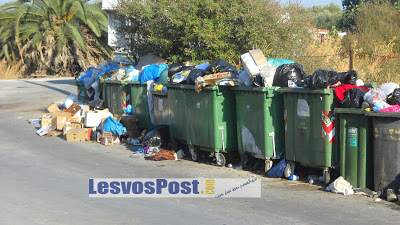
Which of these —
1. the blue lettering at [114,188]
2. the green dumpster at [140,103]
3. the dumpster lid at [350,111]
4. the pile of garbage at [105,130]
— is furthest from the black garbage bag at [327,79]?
the green dumpster at [140,103]

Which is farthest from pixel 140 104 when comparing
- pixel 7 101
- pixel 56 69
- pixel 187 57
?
pixel 56 69

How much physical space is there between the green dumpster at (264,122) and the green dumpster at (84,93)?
339 inches

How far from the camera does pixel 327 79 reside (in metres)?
7.04

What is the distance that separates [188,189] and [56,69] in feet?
96.6

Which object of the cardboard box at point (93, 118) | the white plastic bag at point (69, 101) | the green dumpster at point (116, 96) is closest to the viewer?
the cardboard box at point (93, 118)

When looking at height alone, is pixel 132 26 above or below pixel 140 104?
above

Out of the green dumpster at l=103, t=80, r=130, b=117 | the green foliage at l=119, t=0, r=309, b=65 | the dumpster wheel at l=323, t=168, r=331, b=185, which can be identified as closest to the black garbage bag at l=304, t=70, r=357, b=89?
the dumpster wheel at l=323, t=168, r=331, b=185

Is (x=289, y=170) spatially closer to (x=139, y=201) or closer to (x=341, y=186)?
(x=341, y=186)

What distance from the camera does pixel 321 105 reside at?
7121 millimetres

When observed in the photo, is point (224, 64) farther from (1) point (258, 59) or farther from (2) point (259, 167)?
(2) point (259, 167)

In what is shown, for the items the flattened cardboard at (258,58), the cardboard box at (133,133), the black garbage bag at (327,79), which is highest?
the flattened cardboard at (258,58)

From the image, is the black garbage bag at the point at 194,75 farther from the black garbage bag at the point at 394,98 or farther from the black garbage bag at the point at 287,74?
the black garbage bag at the point at 394,98

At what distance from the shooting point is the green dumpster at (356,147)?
22.0 feet

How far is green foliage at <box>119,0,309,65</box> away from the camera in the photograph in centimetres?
1244
